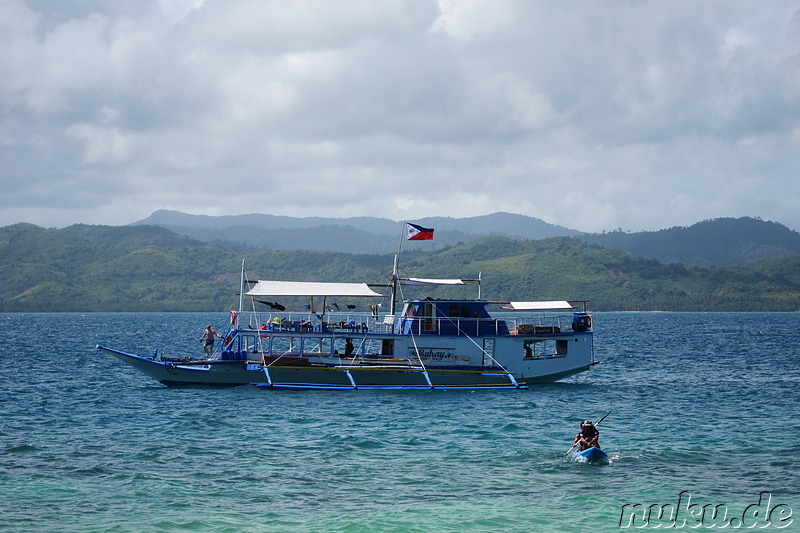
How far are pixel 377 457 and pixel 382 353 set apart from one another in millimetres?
23066

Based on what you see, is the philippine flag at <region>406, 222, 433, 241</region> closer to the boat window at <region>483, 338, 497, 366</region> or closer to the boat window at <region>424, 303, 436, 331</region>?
the boat window at <region>424, 303, 436, 331</region>

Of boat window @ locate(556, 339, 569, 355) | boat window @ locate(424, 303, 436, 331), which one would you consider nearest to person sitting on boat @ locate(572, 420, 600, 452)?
boat window @ locate(424, 303, 436, 331)

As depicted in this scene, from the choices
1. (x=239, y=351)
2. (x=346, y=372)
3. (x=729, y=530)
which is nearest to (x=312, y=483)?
(x=729, y=530)

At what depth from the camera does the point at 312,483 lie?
93.7 feet

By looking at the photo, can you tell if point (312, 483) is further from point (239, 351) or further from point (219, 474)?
point (239, 351)

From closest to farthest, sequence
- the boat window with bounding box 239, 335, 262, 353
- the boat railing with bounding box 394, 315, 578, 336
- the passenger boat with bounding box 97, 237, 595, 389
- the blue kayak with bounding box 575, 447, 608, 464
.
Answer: the blue kayak with bounding box 575, 447, 608, 464 → the passenger boat with bounding box 97, 237, 595, 389 → the boat railing with bounding box 394, 315, 578, 336 → the boat window with bounding box 239, 335, 262, 353

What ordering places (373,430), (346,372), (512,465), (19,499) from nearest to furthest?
(19,499) → (512,465) → (373,430) → (346,372)

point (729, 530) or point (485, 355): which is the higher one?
point (485, 355)

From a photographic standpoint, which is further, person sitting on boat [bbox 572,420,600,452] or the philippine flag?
the philippine flag

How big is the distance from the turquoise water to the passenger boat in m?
1.29

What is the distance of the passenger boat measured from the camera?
5281 cm

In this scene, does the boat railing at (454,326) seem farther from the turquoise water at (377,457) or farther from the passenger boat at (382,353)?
the turquoise water at (377,457)

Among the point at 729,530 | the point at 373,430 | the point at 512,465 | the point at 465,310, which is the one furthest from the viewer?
the point at 465,310

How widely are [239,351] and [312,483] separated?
27243 mm
